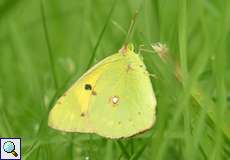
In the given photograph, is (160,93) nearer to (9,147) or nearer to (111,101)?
(111,101)

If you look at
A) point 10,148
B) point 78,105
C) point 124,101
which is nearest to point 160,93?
point 124,101

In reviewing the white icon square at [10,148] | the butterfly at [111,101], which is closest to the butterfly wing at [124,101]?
the butterfly at [111,101]

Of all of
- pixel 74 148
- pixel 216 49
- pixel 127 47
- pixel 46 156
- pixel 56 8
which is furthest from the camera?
pixel 56 8

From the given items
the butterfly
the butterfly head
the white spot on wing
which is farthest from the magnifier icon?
the butterfly head

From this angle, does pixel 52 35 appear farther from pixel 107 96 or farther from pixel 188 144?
pixel 188 144

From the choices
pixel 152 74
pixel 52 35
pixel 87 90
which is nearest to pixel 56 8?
pixel 52 35

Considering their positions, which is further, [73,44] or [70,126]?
[73,44]
